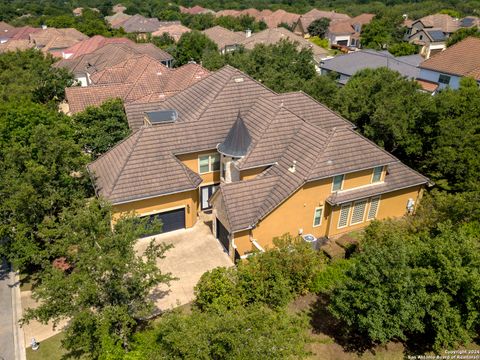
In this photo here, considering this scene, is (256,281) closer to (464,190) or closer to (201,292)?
(201,292)

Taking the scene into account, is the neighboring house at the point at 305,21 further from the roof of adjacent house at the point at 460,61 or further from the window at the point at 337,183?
the window at the point at 337,183

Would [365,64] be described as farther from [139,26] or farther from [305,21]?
[139,26]

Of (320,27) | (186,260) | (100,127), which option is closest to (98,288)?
(186,260)

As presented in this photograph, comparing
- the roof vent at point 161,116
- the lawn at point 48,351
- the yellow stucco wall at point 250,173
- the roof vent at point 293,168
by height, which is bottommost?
the lawn at point 48,351

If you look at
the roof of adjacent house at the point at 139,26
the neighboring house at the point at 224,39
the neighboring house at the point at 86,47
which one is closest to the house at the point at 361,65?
the neighboring house at the point at 224,39

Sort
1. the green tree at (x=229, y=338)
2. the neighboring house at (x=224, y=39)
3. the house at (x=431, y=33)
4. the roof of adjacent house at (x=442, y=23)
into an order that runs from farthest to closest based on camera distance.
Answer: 1. the roof of adjacent house at (x=442, y=23)
2. the house at (x=431, y=33)
3. the neighboring house at (x=224, y=39)
4. the green tree at (x=229, y=338)

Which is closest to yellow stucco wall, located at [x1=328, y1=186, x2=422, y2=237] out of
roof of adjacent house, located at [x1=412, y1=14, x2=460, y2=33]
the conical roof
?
the conical roof
